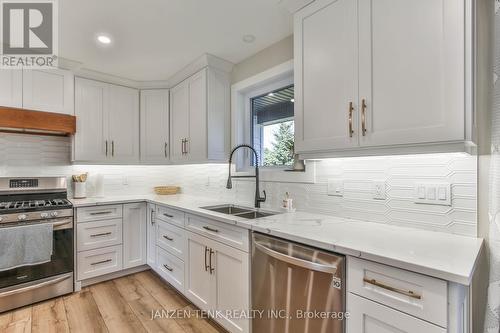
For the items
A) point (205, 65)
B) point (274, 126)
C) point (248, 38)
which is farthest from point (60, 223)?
point (248, 38)

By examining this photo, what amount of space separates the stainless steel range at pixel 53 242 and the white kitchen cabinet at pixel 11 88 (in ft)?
2.61

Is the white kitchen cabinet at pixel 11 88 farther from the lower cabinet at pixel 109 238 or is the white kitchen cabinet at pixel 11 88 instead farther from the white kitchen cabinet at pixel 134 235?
the white kitchen cabinet at pixel 134 235

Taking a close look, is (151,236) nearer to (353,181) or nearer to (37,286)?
(37,286)

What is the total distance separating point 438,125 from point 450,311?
28.9 inches

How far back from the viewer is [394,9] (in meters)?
1.23

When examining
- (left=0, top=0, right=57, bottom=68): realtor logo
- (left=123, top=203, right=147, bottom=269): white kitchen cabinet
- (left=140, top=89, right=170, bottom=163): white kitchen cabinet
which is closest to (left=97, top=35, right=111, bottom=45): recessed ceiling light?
(left=0, top=0, right=57, bottom=68): realtor logo

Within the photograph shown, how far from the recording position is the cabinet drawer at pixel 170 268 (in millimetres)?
2307

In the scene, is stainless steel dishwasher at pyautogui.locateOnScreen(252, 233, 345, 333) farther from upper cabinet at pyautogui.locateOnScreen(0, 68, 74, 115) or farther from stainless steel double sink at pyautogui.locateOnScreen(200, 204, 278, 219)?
upper cabinet at pyautogui.locateOnScreen(0, 68, 74, 115)

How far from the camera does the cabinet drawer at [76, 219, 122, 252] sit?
2.57m

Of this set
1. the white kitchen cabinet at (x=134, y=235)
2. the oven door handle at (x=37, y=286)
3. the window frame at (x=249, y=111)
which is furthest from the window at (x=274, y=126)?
the oven door handle at (x=37, y=286)

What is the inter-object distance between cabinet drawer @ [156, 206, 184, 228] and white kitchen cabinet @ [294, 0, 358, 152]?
130cm

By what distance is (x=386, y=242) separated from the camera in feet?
3.79

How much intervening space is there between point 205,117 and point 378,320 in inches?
85.9

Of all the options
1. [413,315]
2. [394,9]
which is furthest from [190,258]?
[394,9]
